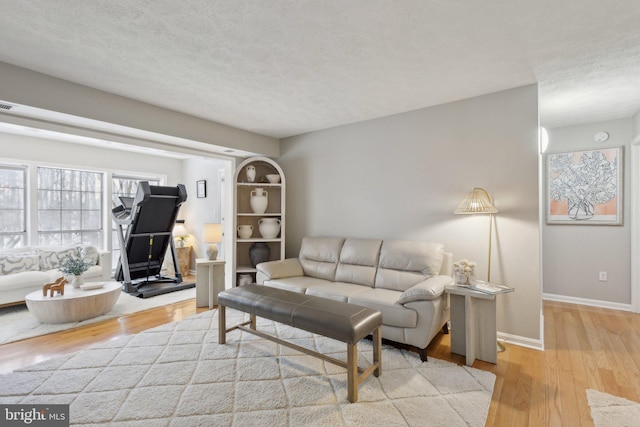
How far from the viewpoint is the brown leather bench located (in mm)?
2053

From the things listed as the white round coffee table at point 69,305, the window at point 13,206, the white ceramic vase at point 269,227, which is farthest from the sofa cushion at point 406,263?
the window at point 13,206

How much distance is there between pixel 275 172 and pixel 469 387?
155 inches

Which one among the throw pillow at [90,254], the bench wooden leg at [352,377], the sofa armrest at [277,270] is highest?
the throw pillow at [90,254]

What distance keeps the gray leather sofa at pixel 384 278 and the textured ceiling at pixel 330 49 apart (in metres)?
1.69

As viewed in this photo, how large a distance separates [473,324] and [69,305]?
4.19 metres

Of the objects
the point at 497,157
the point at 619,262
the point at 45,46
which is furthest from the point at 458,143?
the point at 45,46

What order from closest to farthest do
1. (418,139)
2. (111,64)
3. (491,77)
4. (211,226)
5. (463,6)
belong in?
(463,6)
(111,64)
(491,77)
(418,139)
(211,226)

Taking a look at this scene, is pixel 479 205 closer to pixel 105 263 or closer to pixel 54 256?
pixel 105 263

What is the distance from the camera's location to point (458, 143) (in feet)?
10.8

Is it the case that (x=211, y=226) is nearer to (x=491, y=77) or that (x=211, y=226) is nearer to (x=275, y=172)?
(x=275, y=172)

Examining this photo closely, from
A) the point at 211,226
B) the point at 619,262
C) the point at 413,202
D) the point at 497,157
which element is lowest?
the point at 619,262

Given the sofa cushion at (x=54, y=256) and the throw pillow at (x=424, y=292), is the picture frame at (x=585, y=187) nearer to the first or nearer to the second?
the throw pillow at (x=424, y=292)

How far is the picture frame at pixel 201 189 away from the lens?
19.9ft

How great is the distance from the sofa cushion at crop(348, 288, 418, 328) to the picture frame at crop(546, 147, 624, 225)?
309 centimetres
